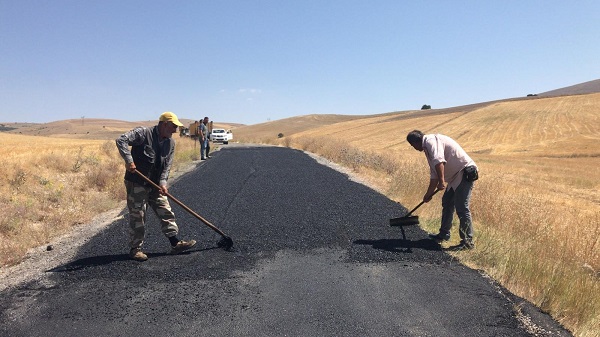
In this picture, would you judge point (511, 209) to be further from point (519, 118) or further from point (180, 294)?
point (519, 118)

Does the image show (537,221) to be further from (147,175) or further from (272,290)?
(147,175)

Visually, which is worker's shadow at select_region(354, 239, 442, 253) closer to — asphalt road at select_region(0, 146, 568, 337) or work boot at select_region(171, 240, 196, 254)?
asphalt road at select_region(0, 146, 568, 337)

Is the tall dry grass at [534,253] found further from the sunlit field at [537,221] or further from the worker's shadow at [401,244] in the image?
the worker's shadow at [401,244]

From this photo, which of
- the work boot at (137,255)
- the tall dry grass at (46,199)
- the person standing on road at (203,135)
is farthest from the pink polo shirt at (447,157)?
the person standing on road at (203,135)

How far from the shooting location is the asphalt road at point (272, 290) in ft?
12.2

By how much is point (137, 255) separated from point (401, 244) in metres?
3.37

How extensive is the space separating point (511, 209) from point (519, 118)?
49257 millimetres

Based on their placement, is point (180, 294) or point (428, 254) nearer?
point (180, 294)

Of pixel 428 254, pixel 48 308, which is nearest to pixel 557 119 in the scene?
pixel 428 254

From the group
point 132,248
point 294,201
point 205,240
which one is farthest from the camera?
point 294,201

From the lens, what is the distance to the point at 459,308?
406 centimetres

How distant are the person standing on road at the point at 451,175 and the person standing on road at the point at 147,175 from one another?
10.4 feet

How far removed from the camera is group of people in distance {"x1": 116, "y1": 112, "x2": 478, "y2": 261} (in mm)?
5496

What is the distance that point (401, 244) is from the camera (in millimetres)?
6078
